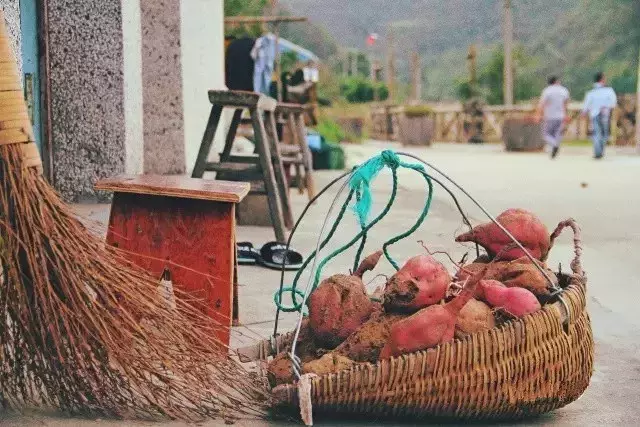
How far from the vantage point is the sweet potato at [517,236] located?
11.1ft

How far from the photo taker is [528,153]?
2381 centimetres

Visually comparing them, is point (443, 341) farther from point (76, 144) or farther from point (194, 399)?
point (76, 144)

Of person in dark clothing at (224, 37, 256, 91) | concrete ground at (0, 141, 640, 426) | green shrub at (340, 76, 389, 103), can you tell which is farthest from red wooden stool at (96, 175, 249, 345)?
green shrub at (340, 76, 389, 103)

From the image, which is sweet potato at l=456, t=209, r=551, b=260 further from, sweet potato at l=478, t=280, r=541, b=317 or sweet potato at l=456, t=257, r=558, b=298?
sweet potato at l=478, t=280, r=541, b=317

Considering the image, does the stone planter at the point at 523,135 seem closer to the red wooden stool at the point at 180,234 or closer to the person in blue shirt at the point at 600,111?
the person in blue shirt at the point at 600,111

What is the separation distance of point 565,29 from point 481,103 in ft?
166

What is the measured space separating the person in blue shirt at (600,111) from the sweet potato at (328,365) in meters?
18.1

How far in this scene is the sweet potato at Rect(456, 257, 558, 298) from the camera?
3172mm

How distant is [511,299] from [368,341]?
0.43 m

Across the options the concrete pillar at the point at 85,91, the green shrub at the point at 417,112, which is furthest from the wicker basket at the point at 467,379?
the green shrub at the point at 417,112

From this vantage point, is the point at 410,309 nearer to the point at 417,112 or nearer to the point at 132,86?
the point at 132,86

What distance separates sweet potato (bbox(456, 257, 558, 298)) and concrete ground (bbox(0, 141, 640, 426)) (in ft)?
0.73

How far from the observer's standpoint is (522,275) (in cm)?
319

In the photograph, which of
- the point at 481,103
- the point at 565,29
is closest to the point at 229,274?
the point at 481,103
